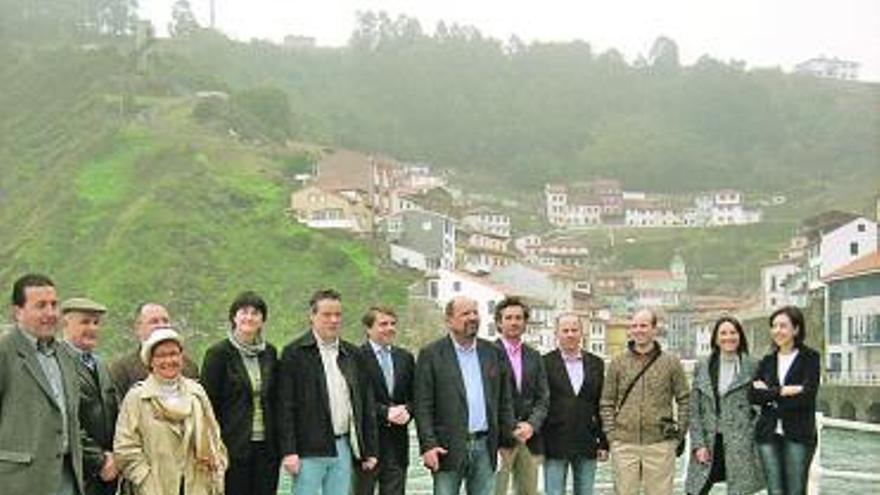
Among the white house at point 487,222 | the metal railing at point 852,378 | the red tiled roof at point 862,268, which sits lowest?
the metal railing at point 852,378

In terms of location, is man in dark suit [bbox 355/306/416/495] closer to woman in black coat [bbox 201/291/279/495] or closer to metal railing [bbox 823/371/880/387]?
woman in black coat [bbox 201/291/279/495]

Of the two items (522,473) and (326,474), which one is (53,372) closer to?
(326,474)

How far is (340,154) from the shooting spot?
112m

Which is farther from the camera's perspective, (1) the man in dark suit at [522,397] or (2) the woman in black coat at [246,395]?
(1) the man in dark suit at [522,397]

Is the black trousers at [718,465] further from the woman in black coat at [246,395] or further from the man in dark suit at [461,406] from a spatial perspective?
the woman in black coat at [246,395]

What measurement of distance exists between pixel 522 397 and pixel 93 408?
240 cm

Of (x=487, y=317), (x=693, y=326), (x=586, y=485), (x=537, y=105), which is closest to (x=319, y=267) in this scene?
(x=487, y=317)

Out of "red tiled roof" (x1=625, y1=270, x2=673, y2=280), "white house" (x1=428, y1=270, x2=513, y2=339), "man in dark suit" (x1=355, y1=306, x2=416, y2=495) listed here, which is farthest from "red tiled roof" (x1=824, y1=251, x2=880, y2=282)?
"red tiled roof" (x1=625, y1=270, x2=673, y2=280)

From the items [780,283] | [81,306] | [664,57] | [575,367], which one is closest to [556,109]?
[664,57]

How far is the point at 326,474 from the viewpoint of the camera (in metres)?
6.35

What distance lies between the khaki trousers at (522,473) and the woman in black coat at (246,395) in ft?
4.53

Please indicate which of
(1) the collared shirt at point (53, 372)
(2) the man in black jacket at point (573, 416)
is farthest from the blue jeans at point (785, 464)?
(1) the collared shirt at point (53, 372)

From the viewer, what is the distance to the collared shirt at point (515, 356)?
23.1ft

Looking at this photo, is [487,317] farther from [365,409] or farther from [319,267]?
[365,409]
